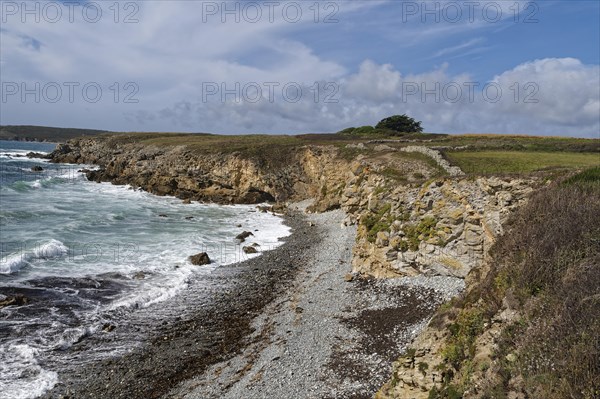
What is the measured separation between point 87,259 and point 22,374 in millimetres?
14431

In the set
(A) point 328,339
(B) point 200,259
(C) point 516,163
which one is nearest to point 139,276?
(B) point 200,259

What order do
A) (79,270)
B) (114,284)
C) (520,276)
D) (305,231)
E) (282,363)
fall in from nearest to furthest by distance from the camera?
1. (520,276)
2. (282,363)
3. (114,284)
4. (79,270)
5. (305,231)

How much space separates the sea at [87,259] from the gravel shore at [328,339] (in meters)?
6.12

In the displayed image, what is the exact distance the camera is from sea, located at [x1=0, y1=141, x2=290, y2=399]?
17.4 metres

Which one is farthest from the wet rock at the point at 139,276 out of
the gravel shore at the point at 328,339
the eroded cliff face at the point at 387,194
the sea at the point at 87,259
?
the eroded cliff face at the point at 387,194

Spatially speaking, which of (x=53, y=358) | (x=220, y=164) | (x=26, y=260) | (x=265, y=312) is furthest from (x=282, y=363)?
(x=220, y=164)

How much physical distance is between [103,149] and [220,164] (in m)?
58.1

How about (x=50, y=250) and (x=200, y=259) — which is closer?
(x=200, y=259)

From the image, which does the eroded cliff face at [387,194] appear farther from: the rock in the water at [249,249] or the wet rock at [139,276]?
the wet rock at [139,276]

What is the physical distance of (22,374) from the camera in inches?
597

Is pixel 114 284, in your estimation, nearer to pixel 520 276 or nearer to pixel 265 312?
pixel 265 312

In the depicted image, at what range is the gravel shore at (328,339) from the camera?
43.8ft

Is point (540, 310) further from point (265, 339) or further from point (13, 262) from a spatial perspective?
point (13, 262)

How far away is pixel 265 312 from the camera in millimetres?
21062
